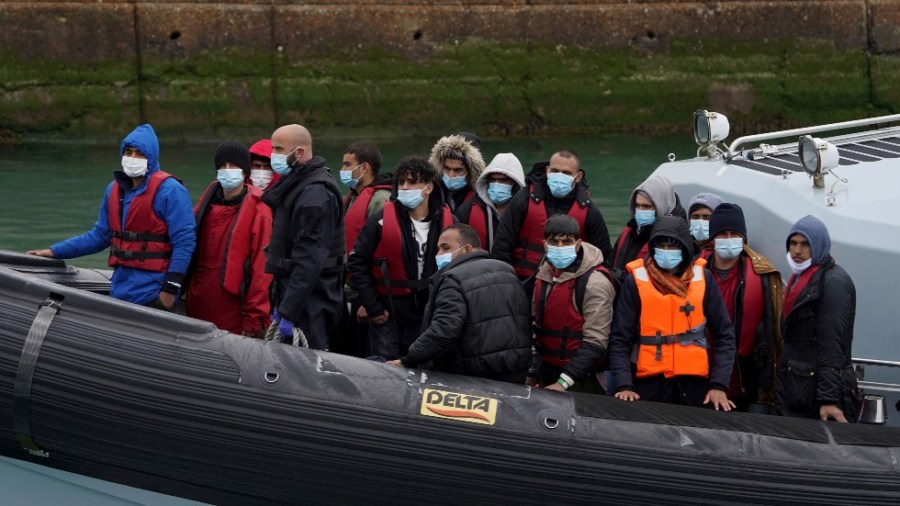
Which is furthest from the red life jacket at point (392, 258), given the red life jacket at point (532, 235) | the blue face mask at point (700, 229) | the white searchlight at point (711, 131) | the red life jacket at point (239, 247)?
the white searchlight at point (711, 131)

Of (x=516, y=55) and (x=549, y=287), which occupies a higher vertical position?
(x=516, y=55)

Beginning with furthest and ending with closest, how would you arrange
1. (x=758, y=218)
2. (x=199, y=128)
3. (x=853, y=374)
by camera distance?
(x=199, y=128)
(x=758, y=218)
(x=853, y=374)

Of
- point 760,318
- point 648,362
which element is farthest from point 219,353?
point 760,318

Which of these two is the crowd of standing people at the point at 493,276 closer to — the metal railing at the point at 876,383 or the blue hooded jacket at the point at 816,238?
the blue hooded jacket at the point at 816,238

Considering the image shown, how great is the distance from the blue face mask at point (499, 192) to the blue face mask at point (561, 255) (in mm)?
988

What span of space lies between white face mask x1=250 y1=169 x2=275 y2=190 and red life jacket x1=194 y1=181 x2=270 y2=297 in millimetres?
396

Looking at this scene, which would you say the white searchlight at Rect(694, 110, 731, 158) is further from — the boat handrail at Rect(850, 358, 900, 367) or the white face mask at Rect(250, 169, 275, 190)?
the white face mask at Rect(250, 169, 275, 190)

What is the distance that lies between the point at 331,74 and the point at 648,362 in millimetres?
10551

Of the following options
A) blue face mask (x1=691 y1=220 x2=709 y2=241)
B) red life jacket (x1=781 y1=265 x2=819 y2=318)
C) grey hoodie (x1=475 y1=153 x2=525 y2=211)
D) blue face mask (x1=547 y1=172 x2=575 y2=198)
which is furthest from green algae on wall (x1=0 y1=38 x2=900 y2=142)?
red life jacket (x1=781 y1=265 x2=819 y2=318)

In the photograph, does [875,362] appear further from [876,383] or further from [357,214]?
[357,214]

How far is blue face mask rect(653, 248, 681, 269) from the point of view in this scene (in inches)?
208

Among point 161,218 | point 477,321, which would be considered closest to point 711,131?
point 477,321

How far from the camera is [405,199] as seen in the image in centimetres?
594

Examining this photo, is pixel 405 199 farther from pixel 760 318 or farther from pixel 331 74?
pixel 331 74
